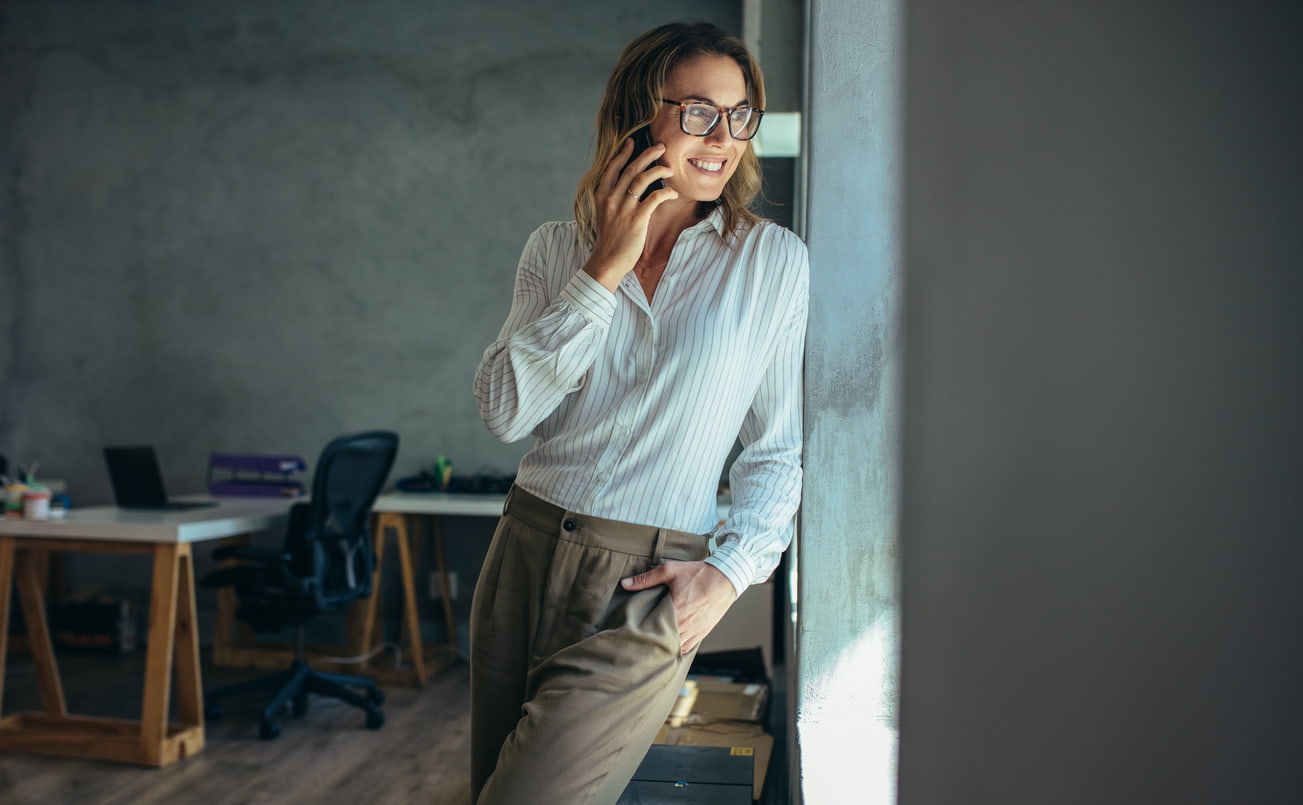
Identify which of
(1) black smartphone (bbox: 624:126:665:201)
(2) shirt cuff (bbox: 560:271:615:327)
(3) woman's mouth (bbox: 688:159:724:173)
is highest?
(1) black smartphone (bbox: 624:126:665:201)

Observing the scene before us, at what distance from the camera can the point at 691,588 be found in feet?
3.64

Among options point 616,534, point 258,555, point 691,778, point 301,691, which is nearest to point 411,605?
point 301,691

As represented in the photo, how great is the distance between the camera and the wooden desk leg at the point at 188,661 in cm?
318

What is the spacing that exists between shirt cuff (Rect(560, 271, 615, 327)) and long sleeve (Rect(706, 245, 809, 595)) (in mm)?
244

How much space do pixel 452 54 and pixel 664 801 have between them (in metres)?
4.18

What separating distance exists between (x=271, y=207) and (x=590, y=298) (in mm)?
4247

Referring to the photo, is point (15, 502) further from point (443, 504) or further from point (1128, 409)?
point (1128, 409)

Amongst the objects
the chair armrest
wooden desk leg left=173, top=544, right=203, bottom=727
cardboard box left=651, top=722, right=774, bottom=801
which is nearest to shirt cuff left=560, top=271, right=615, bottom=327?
cardboard box left=651, top=722, right=774, bottom=801

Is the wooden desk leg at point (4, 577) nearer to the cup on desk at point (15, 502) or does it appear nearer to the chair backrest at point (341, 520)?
the cup on desk at point (15, 502)

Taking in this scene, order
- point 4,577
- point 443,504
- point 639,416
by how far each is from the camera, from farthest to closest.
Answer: point 443,504
point 4,577
point 639,416

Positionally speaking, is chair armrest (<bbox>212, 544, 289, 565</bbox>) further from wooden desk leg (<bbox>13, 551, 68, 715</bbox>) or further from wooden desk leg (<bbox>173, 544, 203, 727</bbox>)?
wooden desk leg (<bbox>13, 551, 68, 715</bbox>)

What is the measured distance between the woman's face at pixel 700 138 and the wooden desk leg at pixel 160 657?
2529mm

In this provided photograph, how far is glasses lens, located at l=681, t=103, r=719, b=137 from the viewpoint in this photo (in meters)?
1.19

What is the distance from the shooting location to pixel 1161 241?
0.21m
